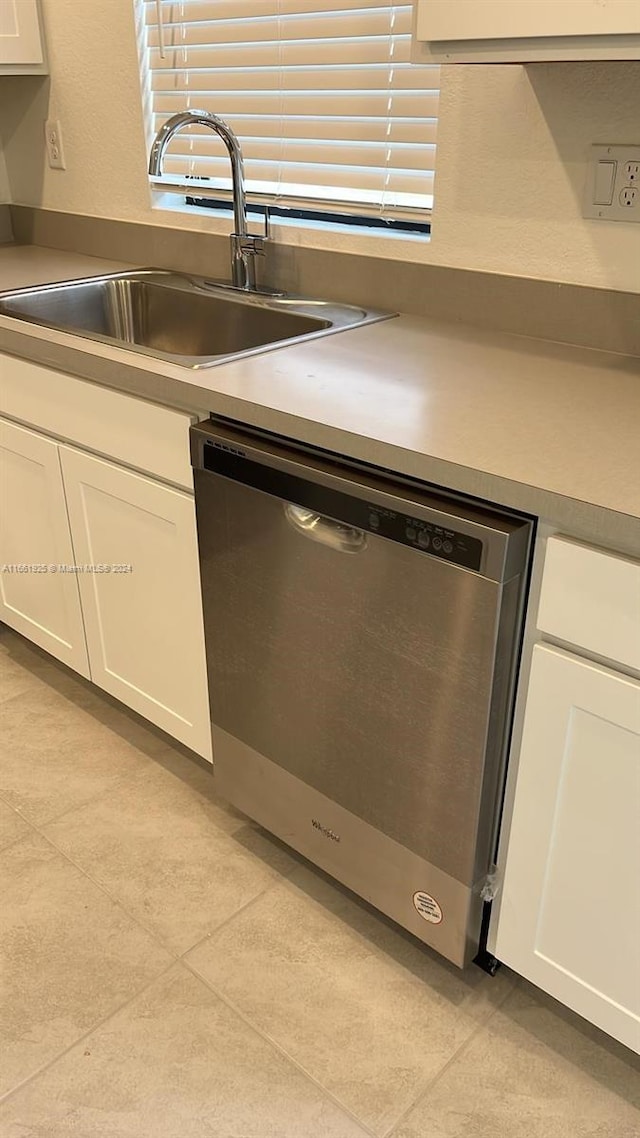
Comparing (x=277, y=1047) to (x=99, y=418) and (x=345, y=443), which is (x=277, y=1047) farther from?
(x=99, y=418)

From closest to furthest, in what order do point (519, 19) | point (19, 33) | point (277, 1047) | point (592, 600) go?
point (592, 600) → point (519, 19) → point (277, 1047) → point (19, 33)

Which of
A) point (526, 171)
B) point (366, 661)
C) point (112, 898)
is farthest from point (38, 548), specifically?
point (526, 171)

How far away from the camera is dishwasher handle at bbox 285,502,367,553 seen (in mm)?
1200

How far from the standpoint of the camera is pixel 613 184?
55.6 inches

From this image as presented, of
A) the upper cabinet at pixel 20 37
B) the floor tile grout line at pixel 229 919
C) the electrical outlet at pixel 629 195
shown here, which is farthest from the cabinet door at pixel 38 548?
the electrical outlet at pixel 629 195

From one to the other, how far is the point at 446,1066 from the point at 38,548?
1.29 m

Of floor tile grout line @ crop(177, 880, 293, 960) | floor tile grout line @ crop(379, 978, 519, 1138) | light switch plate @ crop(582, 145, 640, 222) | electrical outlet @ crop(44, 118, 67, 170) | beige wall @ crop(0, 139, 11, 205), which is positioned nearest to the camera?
floor tile grout line @ crop(379, 978, 519, 1138)

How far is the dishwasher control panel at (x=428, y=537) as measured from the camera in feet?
3.48

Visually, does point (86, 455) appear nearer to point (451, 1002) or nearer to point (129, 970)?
point (129, 970)

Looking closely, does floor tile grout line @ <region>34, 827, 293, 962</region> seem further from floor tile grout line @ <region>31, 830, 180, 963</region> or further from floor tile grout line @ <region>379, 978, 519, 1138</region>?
floor tile grout line @ <region>379, 978, 519, 1138</region>

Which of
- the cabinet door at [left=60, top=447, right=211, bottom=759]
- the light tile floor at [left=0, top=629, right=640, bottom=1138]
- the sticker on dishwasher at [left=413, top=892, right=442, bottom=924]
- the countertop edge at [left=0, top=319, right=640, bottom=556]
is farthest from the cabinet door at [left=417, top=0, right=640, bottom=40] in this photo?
the light tile floor at [left=0, top=629, right=640, bottom=1138]

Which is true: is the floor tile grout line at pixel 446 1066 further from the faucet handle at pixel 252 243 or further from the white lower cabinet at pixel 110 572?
the faucet handle at pixel 252 243

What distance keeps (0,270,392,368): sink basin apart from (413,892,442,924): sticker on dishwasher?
99 cm

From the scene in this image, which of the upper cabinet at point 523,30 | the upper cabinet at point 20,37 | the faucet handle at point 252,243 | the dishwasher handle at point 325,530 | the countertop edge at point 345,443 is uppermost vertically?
the upper cabinet at point 20,37
